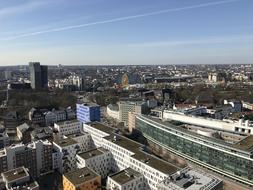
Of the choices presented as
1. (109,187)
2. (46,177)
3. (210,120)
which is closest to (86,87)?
(210,120)

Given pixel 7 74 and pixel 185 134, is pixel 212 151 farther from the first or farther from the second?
pixel 7 74

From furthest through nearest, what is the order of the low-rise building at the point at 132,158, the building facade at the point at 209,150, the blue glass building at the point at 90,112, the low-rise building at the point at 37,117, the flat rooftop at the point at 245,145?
the low-rise building at the point at 37,117, the blue glass building at the point at 90,112, the flat rooftop at the point at 245,145, the building facade at the point at 209,150, the low-rise building at the point at 132,158

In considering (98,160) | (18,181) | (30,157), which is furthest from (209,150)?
(18,181)

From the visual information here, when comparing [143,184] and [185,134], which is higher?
[185,134]

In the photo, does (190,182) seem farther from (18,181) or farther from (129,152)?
(18,181)

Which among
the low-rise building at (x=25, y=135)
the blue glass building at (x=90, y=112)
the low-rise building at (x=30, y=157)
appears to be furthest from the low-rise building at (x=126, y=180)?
the blue glass building at (x=90, y=112)

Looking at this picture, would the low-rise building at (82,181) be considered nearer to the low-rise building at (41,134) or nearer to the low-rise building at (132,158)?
the low-rise building at (132,158)

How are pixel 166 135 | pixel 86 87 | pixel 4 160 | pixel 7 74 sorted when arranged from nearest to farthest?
pixel 4 160, pixel 166 135, pixel 86 87, pixel 7 74
